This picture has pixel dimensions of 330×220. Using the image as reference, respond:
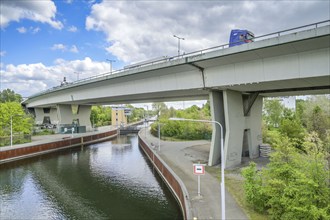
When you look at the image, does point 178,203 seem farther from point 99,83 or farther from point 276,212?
point 99,83

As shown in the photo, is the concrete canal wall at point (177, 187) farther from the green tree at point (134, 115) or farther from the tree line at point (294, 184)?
the green tree at point (134, 115)

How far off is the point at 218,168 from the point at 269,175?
32.8 feet

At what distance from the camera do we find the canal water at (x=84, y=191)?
629 inches

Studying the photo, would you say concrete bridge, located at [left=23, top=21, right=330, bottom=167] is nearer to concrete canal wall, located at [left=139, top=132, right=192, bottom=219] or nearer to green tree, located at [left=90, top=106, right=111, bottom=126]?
concrete canal wall, located at [left=139, top=132, right=192, bottom=219]

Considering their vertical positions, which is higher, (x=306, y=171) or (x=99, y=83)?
(x=99, y=83)

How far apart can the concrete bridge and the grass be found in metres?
1.71

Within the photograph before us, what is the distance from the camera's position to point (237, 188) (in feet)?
51.5

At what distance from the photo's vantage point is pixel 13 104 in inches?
1623

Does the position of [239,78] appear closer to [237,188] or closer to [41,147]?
[237,188]

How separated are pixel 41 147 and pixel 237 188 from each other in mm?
32425

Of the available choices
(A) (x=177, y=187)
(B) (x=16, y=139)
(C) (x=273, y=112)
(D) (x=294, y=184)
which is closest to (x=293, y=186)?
(D) (x=294, y=184)

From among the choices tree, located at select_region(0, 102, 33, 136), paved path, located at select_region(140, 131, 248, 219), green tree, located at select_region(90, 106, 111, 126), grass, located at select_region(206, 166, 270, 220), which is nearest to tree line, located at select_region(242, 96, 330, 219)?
grass, located at select_region(206, 166, 270, 220)

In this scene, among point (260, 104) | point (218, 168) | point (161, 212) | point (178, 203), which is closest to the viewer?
point (161, 212)

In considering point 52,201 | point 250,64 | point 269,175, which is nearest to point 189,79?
point 250,64
